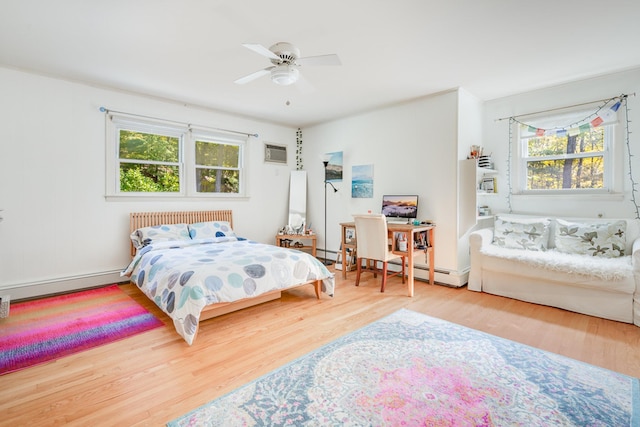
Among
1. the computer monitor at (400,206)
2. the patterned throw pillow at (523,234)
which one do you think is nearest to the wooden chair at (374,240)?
the computer monitor at (400,206)

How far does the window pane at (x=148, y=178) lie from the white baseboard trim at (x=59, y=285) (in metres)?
1.16

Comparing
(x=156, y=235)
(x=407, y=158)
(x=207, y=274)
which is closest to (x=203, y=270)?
(x=207, y=274)

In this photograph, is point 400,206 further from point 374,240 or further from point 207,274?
point 207,274

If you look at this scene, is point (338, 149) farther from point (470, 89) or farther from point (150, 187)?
point (150, 187)

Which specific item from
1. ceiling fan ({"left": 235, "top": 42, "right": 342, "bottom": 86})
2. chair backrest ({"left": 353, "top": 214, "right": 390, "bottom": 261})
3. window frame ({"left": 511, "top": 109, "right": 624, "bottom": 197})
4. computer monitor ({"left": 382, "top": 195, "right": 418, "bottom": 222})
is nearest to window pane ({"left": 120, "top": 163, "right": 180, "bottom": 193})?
ceiling fan ({"left": 235, "top": 42, "right": 342, "bottom": 86})

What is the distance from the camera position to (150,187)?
172 inches

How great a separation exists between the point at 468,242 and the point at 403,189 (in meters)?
1.13

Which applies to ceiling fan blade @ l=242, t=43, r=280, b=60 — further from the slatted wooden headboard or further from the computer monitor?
the slatted wooden headboard

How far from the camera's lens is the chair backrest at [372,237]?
370cm

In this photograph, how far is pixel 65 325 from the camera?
276 cm

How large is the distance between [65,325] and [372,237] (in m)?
3.21

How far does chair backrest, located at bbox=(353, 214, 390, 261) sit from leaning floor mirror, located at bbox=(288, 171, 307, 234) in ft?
6.22

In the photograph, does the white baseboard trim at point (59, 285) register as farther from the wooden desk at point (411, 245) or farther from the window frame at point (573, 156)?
the window frame at point (573, 156)

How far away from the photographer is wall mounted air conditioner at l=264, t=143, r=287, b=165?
18.1 ft
